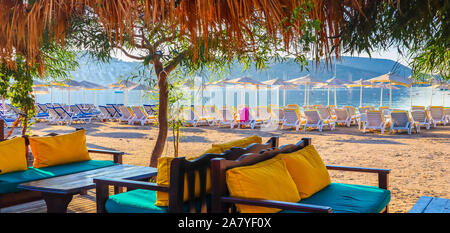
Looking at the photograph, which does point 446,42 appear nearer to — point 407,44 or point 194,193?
point 407,44

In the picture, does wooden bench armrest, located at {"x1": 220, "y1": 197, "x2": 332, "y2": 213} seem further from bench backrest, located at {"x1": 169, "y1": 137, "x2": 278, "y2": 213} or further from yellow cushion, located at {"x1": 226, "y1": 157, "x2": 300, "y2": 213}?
bench backrest, located at {"x1": 169, "y1": 137, "x2": 278, "y2": 213}

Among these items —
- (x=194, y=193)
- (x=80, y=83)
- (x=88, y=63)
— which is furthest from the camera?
(x=80, y=83)

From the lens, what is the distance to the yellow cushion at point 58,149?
177 inches

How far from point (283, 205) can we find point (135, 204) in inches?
43.1

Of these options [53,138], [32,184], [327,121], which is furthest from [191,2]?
[327,121]

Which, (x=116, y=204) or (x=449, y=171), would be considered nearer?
(x=116, y=204)

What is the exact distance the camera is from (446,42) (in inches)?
88.7

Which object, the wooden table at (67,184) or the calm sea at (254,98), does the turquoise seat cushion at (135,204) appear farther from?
the calm sea at (254,98)

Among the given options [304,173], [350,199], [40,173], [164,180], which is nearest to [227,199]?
[164,180]

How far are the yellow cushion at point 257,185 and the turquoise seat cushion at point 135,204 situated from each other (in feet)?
1.10

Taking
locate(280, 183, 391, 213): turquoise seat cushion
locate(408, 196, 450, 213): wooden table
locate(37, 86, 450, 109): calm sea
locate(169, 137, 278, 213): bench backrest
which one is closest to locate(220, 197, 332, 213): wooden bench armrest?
locate(169, 137, 278, 213): bench backrest

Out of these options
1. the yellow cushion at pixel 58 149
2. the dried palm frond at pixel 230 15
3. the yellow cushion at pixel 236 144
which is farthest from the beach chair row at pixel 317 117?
the dried palm frond at pixel 230 15

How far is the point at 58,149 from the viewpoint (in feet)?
15.3
